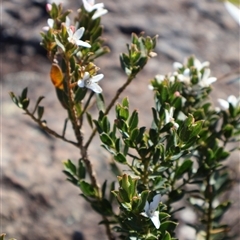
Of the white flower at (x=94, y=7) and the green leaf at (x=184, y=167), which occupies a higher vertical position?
the white flower at (x=94, y=7)

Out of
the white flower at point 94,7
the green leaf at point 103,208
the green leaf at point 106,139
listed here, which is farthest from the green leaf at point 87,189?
the white flower at point 94,7

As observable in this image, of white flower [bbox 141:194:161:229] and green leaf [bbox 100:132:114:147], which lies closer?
white flower [bbox 141:194:161:229]

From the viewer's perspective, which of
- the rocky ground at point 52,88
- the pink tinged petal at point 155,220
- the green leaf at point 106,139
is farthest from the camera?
the rocky ground at point 52,88

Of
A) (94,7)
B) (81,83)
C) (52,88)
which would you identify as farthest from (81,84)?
(52,88)

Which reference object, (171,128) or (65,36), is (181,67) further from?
(65,36)

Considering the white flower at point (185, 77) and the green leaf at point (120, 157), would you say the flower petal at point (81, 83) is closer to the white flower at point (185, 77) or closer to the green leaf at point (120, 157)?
the green leaf at point (120, 157)

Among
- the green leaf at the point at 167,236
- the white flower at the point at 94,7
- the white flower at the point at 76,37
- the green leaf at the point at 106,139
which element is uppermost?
the white flower at the point at 94,7

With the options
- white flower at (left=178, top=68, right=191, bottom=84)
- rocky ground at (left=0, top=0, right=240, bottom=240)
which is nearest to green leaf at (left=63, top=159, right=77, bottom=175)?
white flower at (left=178, top=68, right=191, bottom=84)

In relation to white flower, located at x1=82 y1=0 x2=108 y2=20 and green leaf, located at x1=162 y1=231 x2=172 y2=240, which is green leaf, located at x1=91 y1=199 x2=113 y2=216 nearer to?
green leaf, located at x1=162 y1=231 x2=172 y2=240
